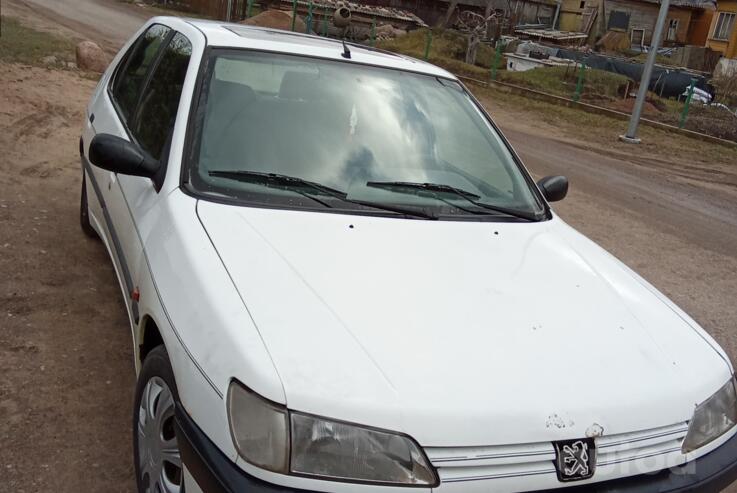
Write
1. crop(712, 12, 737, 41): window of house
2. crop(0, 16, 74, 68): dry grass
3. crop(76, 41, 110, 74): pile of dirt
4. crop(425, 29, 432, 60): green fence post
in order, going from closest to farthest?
crop(0, 16, 74, 68): dry grass → crop(76, 41, 110, 74): pile of dirt → crop(425, 29, 432, 60): green fence post → crop(712, 12, 737, 41): window of house

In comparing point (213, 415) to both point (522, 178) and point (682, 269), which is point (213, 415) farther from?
point (682, 269)

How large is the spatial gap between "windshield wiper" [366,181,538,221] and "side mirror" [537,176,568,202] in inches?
18.4

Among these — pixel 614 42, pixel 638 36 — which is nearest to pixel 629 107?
pixel 614 42

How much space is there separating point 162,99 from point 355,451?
2209 mm

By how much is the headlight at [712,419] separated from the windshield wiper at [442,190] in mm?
1116

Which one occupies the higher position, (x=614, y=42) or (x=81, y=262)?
(x=614, y=42)

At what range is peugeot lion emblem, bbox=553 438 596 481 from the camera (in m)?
1.92

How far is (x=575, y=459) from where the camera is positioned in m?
1.94

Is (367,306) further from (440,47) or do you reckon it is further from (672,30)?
(672,30)

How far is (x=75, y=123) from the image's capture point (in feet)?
28.3

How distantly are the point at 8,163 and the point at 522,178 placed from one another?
519cm

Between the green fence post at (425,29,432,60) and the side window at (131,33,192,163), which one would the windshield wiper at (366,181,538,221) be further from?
the green fence post at (425,29,432,60)

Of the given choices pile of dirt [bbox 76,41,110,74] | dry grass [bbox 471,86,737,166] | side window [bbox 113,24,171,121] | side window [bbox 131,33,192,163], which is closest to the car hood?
side window [bbox 131,33,192,163]

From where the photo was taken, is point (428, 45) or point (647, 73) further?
point (428, 45)
